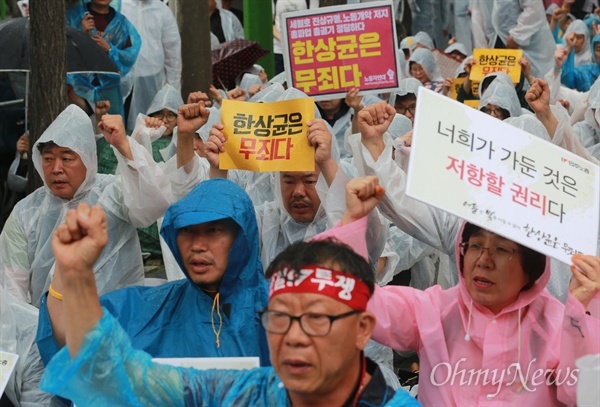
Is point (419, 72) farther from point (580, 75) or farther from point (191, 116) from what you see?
point (191, 116)

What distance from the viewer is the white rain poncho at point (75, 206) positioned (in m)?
5.73

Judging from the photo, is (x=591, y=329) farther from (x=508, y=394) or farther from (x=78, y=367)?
(x=78, y=367)

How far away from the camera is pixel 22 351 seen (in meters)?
5.03

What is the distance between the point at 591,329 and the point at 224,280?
4.67 ft

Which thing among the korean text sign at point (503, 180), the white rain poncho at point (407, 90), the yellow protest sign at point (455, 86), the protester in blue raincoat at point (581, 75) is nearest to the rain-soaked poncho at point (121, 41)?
the white rain poncho at point (407, 90)

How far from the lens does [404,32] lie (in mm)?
17312

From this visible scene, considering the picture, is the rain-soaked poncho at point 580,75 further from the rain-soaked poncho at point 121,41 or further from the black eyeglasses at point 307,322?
the black eyeglasses at point 307,322

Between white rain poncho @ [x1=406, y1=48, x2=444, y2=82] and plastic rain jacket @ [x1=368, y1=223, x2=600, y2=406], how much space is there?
9003 millimetres

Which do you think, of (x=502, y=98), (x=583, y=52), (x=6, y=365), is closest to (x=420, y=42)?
(x=583, y=52)

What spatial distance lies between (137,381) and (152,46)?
8.19 meters

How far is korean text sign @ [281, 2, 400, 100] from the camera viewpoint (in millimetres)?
6953

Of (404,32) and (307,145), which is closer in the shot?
(307,145)

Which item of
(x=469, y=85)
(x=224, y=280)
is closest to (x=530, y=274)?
(x=224, y=280)

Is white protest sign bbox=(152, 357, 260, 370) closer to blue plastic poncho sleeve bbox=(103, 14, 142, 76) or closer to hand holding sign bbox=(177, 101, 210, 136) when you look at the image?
hand holding sign bbox=(177, 101, 210, 136)
